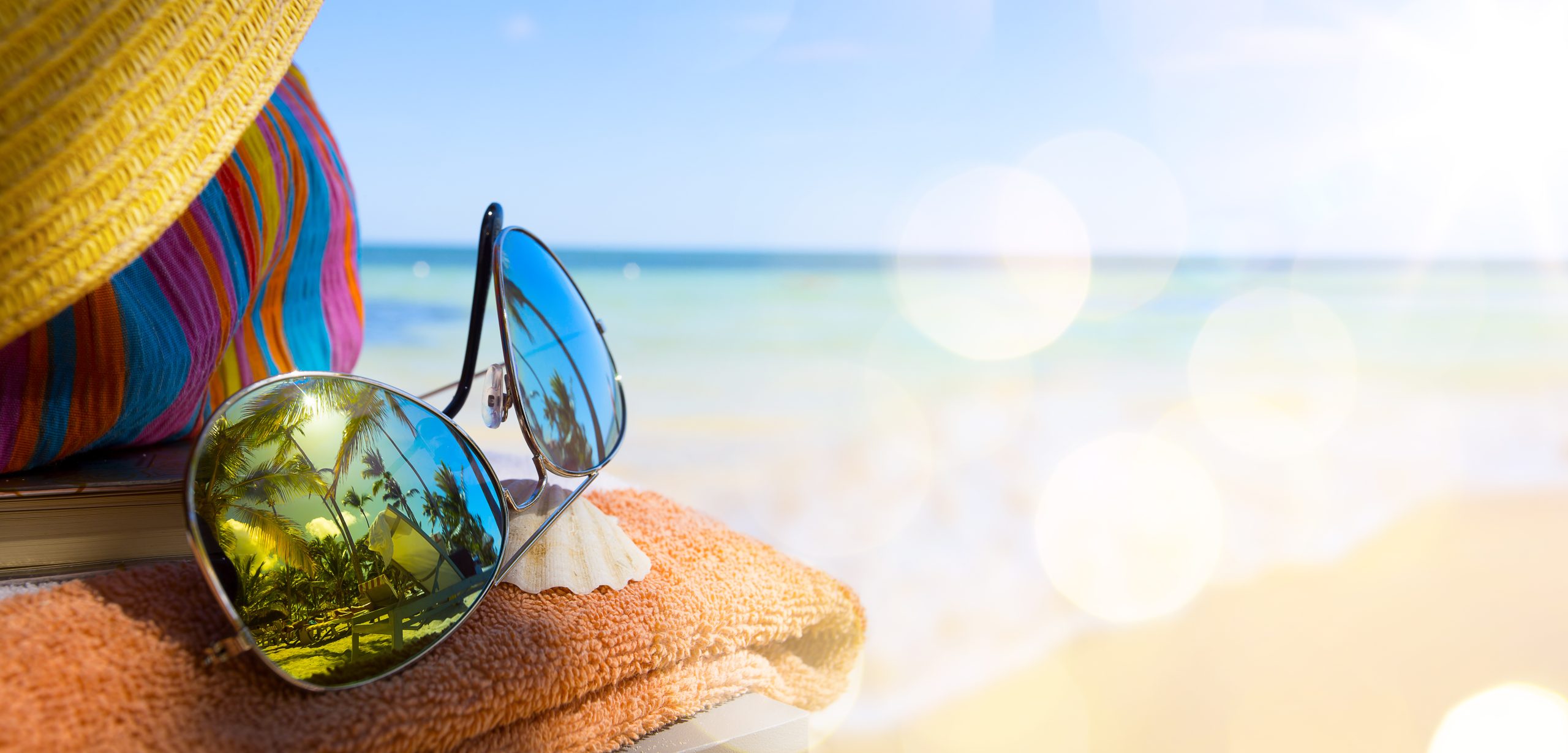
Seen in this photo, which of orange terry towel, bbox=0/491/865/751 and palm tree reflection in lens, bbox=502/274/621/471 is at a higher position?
palm tree reflection in lens, bbox=502/274/621/471

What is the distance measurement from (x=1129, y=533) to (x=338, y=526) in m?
1.66

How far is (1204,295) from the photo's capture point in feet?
25.9

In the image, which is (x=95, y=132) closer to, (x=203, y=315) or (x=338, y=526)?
(x=338, y=526)

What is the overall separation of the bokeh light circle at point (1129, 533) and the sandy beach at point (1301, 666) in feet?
0.22

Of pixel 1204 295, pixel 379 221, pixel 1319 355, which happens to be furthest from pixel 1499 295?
pixel 379 221

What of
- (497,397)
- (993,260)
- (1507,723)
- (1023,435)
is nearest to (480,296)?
(497,397)

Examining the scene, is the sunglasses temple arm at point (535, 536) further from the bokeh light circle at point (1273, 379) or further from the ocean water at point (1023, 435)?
the bokeh light circle at point (1273, 379)

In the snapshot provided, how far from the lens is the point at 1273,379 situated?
11.7ft

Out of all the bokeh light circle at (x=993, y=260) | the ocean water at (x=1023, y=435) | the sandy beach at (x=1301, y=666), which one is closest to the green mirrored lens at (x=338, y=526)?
the ocean water at (x=1023, y=435)

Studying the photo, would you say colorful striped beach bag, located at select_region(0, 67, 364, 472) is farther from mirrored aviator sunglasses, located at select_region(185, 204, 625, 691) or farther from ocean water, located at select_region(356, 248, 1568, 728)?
ocean water, located at select_region(356, 248, 1568, 728)

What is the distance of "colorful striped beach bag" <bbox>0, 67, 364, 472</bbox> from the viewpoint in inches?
14.9

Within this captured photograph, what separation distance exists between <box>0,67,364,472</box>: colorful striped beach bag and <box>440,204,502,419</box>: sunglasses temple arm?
0.44 ft

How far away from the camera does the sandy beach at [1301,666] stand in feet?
3.66

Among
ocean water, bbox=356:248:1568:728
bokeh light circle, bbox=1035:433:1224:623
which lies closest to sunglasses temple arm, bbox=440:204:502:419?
ocean water, bbox=356:248:1568:728
